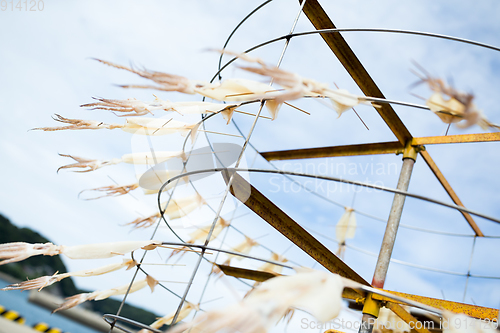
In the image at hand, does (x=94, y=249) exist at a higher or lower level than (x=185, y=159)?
lower

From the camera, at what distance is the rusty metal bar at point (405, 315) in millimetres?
2975

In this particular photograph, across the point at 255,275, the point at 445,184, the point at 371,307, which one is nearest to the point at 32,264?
the point at 255,275

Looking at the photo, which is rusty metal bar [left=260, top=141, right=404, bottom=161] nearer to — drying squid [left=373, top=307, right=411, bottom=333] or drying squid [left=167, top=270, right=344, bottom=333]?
drying squid [left=373, top=307, right=411, bottom=333]

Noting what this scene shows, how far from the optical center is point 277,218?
2.57 metres

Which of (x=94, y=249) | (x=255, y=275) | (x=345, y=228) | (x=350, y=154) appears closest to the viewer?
(x=94, y=249)

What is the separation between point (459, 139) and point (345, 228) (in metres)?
2.59

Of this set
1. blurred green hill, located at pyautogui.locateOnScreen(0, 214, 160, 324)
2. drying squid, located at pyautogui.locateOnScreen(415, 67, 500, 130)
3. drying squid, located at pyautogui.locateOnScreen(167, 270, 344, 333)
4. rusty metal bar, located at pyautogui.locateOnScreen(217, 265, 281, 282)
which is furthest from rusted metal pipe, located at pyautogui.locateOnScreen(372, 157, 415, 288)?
blurred green hill, located at pyautogui.locateOnScreen(0, 214, 160, 324)

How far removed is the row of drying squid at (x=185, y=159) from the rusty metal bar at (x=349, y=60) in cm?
100

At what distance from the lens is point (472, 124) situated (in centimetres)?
132

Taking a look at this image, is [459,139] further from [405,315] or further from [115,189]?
[115,189]

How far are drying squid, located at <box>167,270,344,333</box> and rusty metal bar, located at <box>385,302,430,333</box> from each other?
2.19 m

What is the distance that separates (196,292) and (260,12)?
3211mm

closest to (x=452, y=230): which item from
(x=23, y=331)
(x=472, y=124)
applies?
(x=472, y=124)

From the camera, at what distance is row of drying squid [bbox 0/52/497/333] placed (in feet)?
3.12
